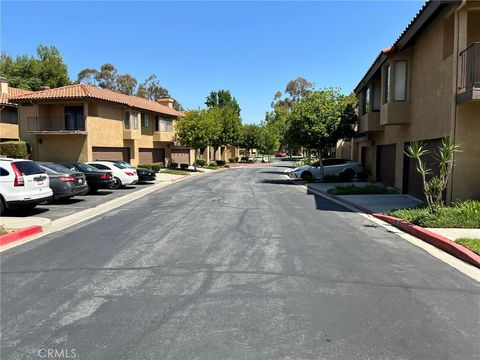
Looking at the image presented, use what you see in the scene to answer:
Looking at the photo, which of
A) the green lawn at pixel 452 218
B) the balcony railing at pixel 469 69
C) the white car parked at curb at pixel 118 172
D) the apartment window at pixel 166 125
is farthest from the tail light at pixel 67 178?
Answer: the apartment window at pixel 166 125

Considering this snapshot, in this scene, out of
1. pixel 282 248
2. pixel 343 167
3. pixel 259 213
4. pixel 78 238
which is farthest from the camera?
pixel 343 167

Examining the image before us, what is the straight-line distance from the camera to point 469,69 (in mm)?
12023

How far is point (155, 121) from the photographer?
141 feet

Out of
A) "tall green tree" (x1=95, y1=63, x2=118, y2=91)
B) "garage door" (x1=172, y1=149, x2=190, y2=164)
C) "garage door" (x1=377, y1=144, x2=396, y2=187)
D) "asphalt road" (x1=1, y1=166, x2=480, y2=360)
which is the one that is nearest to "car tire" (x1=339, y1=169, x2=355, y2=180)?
"garage door" (x1=377, y1=144, x2=396, y2=187)

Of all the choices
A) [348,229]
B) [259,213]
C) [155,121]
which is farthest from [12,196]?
[155,121]

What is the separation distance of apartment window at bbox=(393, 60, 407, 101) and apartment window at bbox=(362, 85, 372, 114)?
5.41 metres

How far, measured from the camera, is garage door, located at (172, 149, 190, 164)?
158 ft

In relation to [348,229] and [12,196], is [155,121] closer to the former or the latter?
[12,196]

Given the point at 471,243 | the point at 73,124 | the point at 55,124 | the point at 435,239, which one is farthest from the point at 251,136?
the point at 471,243

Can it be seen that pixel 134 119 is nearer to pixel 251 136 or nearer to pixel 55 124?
pixel 55 124

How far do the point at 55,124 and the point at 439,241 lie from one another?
96.3 feet

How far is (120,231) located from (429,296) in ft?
23.2

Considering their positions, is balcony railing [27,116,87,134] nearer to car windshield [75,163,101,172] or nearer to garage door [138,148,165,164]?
garage door [138,148,165,164]

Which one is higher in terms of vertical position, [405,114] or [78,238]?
[405,114]
